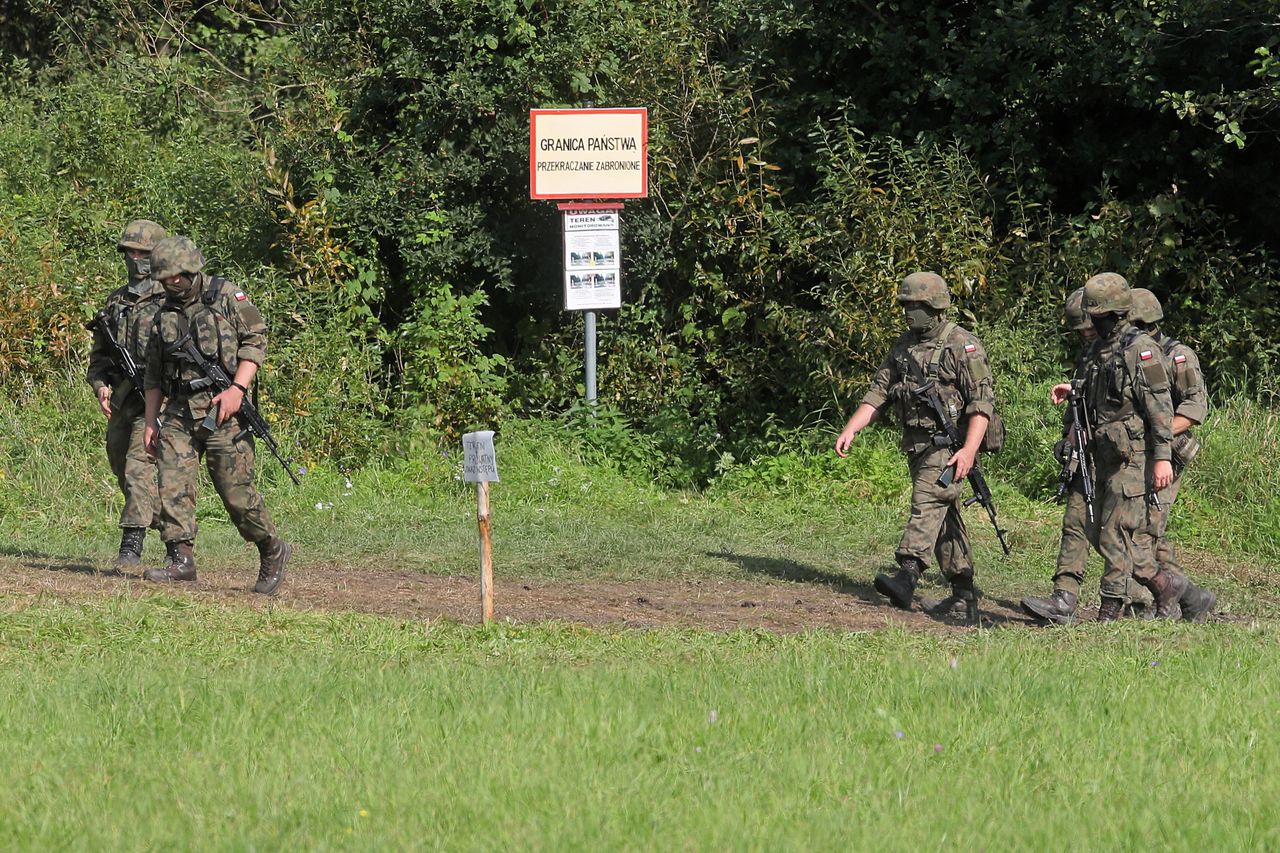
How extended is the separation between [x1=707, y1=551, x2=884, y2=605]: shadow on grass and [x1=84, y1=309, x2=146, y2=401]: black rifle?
152 inches

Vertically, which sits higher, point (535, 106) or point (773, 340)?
point (535, 106)

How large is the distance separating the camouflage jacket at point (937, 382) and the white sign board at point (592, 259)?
4.90 m

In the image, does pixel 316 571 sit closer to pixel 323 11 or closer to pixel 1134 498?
pixel 1134 498

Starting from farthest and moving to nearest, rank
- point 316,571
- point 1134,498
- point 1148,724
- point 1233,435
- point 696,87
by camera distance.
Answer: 1. point 696,87
2. point 1233,435
3. point 316,571
4. point 1134,498
5. point 1148,724

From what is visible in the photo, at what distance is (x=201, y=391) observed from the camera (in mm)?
8500

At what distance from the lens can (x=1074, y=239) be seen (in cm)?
1376

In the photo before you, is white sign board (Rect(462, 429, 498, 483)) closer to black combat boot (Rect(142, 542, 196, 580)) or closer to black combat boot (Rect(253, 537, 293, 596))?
black combat boot (Rect(253, 537, 293, 596))

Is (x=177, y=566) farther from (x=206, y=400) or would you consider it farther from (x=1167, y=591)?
(x=1167, y=591)

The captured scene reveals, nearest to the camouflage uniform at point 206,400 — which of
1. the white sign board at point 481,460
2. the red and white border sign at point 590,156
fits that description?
the white sign board at point 481,460

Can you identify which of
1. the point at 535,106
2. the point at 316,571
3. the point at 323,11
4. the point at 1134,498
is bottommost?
the point at 316,571

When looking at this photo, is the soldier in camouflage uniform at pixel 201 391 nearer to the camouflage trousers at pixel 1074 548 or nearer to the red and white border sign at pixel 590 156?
the camouflage trousers at pixel 1074 548

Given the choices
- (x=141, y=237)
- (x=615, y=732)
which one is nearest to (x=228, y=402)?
(x=141, y=237)

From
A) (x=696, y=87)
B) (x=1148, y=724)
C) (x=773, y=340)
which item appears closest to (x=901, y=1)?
(x=696, y=87)

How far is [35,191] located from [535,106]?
5.67 metres
